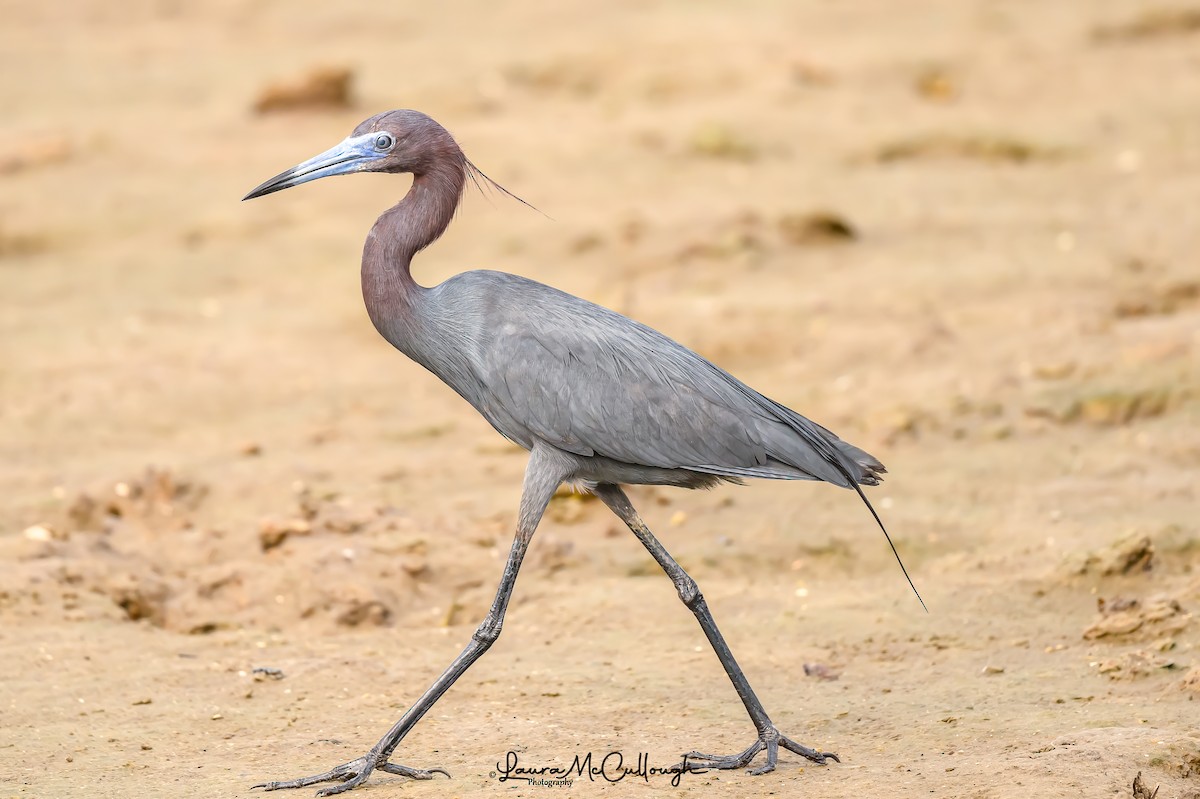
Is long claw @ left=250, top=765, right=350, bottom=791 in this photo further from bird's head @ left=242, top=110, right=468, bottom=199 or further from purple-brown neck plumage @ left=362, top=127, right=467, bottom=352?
bird's head @ left=242, top=110, right=468, bottom=199

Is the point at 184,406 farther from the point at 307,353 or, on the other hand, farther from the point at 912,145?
the point at 912,145

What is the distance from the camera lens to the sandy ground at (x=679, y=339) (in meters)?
5.87

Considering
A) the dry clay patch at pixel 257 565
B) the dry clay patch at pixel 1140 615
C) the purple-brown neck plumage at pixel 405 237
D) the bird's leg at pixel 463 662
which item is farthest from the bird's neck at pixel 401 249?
the dry clay patch at pixel 1140 615

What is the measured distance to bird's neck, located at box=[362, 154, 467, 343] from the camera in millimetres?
5637

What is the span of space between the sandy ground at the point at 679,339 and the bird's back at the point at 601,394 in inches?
42.3

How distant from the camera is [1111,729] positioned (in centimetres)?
530

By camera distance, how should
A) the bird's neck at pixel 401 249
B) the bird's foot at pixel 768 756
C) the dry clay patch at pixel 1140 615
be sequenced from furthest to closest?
the dry clay patch at pixel 1140 615 → the bird's neck at pixel 401 249 → the bird's foot at pixel 768 756

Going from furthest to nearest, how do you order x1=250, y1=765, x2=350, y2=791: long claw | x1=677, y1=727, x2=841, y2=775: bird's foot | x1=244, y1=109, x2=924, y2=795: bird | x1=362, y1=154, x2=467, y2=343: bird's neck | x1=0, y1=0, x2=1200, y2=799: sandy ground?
x1=0, y1=0, x2=1200, y2=799: sandy ground, x1=362, y1=154, x2=467, y2=343: bird's neck, x1=244, y1=109, x2=924, y2=795: bird, x1=677, y1=727, x2=841, y2=775: bird's foot, x1=250, y1=765, x2=350, y2=791: long claw

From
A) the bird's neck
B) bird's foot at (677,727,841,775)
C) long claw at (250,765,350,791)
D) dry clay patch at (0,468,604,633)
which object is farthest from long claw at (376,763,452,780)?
dry clay patch at (0,468,604,633)

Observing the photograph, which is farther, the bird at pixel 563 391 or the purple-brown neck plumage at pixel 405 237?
the purple-brown neck plumage at pixel 405 237

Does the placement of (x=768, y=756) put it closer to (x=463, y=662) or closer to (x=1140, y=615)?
(x=463, y=662)

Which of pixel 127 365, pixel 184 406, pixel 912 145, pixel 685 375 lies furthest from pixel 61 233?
pixel 685 375

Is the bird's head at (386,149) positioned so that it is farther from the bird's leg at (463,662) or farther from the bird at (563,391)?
the bird's leg at (463,662)

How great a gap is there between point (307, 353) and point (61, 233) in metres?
3.78
